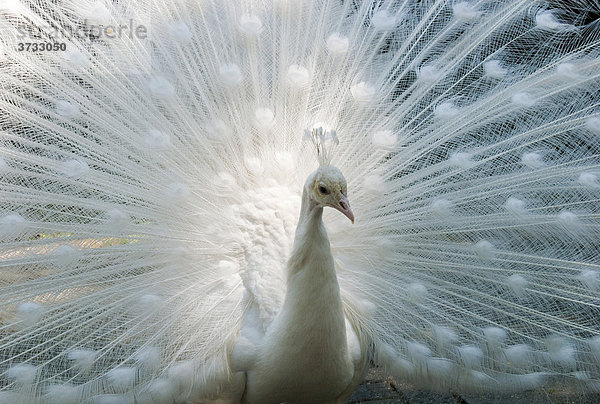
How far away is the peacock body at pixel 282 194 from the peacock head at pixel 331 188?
0.30m

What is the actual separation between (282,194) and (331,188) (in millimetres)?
712

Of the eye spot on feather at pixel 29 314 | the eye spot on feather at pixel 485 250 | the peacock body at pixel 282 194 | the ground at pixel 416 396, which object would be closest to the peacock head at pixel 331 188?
the peacock body at pixel 282 194

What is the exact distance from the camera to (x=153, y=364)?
7.09 ft

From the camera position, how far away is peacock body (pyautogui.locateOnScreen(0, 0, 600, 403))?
2.23 m

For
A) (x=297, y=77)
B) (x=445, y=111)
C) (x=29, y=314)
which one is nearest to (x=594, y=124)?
(x=445, y=111)

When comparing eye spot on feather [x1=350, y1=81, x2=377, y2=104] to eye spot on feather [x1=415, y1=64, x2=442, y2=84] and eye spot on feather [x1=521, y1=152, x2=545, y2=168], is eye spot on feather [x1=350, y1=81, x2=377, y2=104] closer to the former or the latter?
eye spot on feather [x1=415, y1=64, x2=442, y2=84]

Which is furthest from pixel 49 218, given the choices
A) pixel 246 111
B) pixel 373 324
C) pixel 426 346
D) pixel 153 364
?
pixel 426 346

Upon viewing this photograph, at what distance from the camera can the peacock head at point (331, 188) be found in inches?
72.6

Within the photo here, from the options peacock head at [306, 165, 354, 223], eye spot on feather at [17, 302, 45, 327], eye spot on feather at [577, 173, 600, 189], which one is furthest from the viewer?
eye spot on feather at [577, 173, 600, 189]

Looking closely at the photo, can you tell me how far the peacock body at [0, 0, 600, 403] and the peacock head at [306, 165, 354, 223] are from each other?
298 millimetres

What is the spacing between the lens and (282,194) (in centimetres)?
255

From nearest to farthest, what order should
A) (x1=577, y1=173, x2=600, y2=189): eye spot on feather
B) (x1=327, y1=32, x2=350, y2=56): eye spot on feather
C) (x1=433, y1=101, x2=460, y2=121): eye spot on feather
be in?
(x1=577, y1=173, x2=600, y2=189): eye spot on feather < (x1=433, y1=101, x2=460, y2=121): eye spot on feather < (x1=327, y1=32, x2=350, y2=56): eye spot on feather

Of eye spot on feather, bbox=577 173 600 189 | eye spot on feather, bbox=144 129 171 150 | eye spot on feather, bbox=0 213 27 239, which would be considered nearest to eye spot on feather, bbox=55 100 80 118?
eye spot on feather, bbox=144 129 171 150

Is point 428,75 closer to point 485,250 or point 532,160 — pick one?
point 532,160
